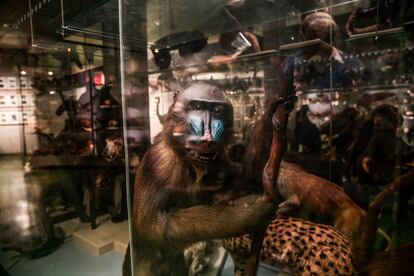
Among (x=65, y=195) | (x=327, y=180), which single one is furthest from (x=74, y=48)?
(x=327, y=180)

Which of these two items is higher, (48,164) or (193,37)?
(193,37)

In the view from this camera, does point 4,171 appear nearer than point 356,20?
No

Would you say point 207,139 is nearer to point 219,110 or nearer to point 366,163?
point 219,110

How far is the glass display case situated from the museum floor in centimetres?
1

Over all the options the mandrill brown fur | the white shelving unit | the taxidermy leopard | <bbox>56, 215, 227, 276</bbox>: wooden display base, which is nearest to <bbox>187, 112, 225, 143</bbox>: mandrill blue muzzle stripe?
the mandrill brown fur

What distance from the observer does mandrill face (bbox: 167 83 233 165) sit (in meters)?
0.71

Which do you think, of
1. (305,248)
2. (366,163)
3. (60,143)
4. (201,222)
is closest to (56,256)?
(60,143)

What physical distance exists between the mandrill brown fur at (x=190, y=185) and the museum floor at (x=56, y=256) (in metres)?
0.14

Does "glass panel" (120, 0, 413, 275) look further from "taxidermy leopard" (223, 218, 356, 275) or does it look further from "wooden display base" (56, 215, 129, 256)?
"wooden display base" (56, 215, 129, 256)

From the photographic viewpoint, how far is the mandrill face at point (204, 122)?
705 millimetres

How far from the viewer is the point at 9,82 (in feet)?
4.01

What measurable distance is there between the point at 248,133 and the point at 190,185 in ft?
0.72

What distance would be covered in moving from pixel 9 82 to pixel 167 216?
Result: 1023 millimetres

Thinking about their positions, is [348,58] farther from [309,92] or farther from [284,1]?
[284,1]
